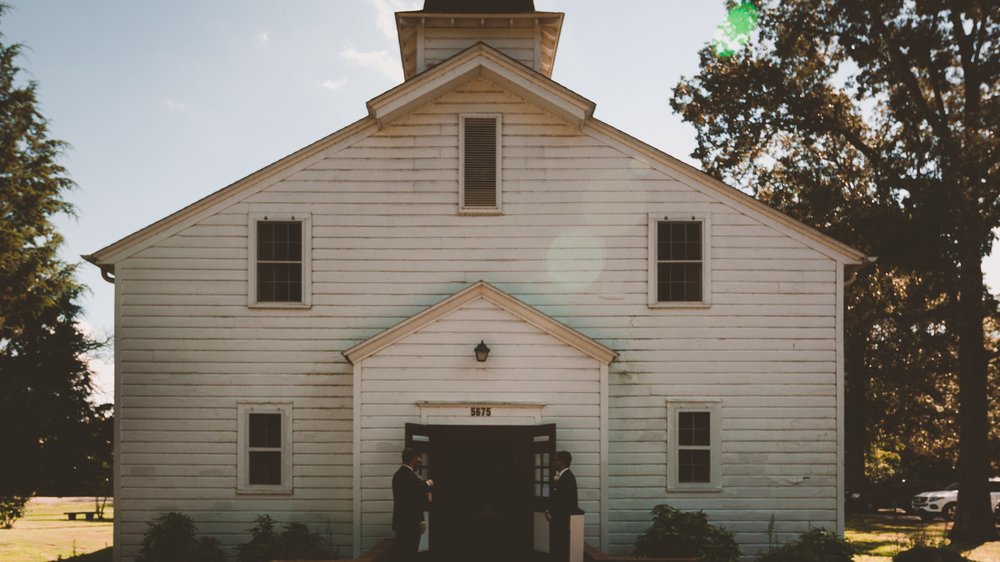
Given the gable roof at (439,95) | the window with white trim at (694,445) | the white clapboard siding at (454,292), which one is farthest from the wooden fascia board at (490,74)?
the window with white trim at (694,445)

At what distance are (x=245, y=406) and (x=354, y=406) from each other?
2289 mm

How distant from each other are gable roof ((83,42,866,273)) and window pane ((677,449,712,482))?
429 cm

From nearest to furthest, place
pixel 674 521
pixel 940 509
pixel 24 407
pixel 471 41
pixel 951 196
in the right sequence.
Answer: pixel 674 521
pixel 471 41
pixel 951 196
pixel 24 407
pixel 940 509

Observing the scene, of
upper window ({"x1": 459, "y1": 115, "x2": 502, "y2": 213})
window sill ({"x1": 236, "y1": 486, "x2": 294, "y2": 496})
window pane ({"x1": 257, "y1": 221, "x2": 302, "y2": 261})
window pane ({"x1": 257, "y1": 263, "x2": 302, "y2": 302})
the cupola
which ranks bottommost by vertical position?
window sill ({"x1": 236, "y1": 486, "x2": 294, "y2": 496})

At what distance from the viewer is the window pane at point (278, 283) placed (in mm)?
15156

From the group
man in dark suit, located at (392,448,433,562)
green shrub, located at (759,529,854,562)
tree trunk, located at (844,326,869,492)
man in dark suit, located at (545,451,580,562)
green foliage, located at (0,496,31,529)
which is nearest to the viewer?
man in dark suit, located at (392,448,433,562)

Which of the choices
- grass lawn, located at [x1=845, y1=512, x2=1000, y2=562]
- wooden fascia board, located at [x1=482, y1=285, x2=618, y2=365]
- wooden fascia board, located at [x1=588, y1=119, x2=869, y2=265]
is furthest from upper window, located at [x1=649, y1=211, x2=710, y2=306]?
grass lawn, located at [x1=845, y1=512, x2=1000, y2=562]

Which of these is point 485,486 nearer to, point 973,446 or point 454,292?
point 454,292

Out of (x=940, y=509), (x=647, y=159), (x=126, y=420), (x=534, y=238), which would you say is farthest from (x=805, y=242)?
(x=940, y=509)

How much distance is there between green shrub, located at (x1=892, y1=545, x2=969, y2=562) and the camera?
12.7m

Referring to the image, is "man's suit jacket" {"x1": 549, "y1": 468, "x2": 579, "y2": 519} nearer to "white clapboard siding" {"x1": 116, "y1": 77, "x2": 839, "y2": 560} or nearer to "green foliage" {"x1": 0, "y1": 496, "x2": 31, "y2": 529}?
"white clapboard siding" {"x1": 116, "y1": 77, "x2": 839, "y2": 560}

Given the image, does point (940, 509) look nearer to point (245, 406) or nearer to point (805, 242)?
point (805, 242)

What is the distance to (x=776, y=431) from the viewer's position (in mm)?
14977

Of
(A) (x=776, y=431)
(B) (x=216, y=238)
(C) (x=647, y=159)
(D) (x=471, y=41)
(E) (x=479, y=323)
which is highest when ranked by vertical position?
(D) (x=471, y=41)
